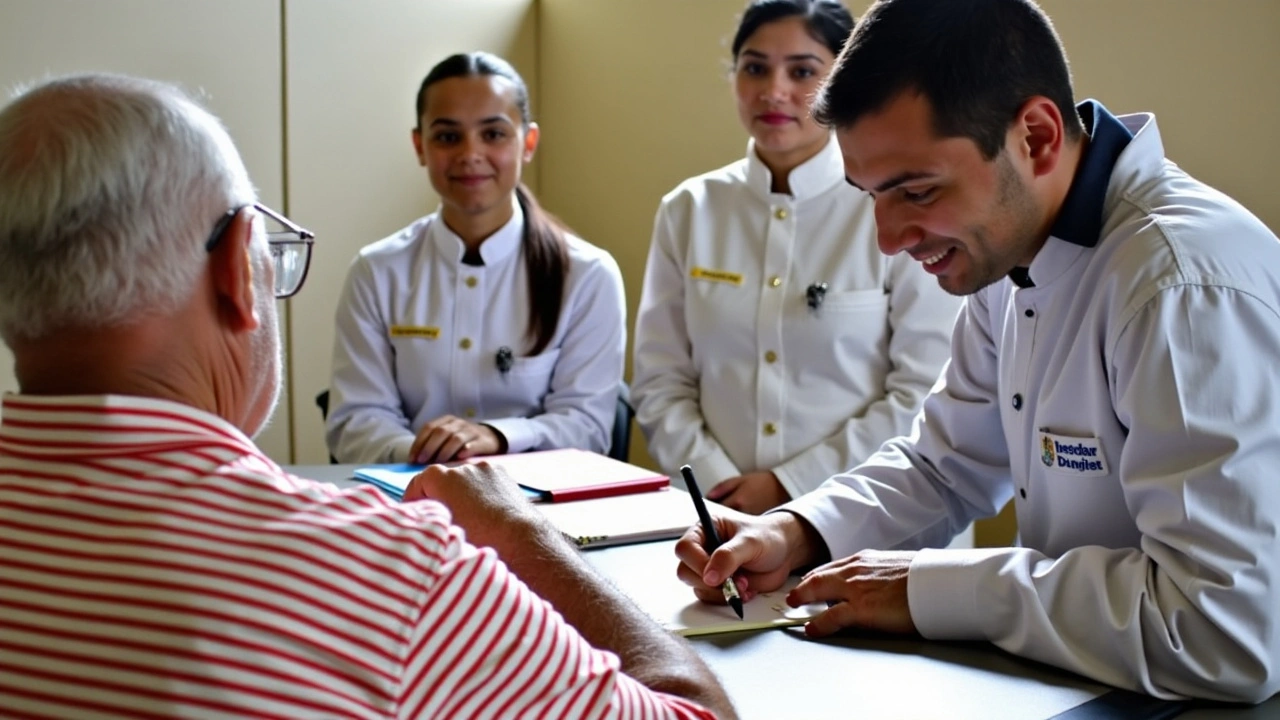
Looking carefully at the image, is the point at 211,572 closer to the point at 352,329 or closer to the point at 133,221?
the point at 133,221

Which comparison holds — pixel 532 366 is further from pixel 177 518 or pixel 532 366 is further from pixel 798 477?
pixel 177 518

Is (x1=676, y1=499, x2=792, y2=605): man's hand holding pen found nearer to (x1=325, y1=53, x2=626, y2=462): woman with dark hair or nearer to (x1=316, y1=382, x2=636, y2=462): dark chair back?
(x1=325, y1=53, x2=626, y2=462): woman with dark hair

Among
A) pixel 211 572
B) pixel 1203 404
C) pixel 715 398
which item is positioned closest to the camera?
pixel 211 572

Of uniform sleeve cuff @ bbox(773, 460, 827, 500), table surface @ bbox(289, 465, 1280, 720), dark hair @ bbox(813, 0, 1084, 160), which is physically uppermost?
dark hair @ bbox(813, 0, 1084, 160)

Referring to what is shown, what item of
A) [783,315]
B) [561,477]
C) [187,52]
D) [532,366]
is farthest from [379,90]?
[561,477]

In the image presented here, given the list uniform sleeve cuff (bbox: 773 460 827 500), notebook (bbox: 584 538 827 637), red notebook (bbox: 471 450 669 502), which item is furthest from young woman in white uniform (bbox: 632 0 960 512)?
notebook (bbox: 584 538 827 637)

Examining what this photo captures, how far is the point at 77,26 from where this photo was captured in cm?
349

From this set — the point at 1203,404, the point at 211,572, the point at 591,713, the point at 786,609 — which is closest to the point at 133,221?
the point at 211,572

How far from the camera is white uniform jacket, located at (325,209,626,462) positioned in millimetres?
2781

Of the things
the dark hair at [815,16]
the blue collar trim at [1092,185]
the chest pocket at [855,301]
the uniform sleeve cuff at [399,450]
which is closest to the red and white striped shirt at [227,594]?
the blue collar trim at [1092,185]

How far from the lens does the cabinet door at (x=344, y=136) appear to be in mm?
3953

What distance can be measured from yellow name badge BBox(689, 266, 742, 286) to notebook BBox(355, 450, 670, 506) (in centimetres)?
64

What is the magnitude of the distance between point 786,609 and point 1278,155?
165 cm

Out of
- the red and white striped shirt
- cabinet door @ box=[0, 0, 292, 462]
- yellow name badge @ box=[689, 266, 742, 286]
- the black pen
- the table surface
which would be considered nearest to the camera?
the red and white striped shirt
